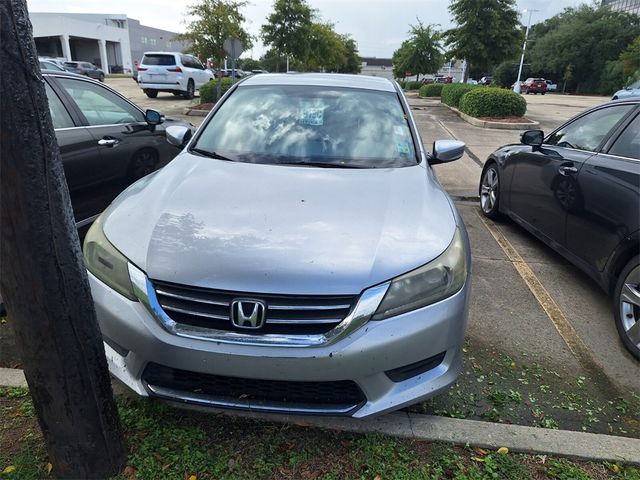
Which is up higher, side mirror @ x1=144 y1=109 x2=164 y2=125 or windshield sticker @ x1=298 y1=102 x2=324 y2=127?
windshield sticker @ x1=298 y1=102 x2=324 y2=127

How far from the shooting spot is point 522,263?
14.7 feet

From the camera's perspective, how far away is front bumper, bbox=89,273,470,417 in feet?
6.15

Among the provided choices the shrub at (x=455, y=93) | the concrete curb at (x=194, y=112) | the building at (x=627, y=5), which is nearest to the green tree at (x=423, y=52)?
the shrub at (x=455, y=93)

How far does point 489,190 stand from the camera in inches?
229

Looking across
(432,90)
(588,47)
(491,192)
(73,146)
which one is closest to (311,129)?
(73,146)

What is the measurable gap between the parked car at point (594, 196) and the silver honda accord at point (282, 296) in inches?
56.2

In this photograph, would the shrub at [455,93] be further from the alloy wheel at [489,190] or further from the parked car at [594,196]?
the parked car at [594,196]

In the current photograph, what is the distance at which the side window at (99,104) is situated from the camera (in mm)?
4184

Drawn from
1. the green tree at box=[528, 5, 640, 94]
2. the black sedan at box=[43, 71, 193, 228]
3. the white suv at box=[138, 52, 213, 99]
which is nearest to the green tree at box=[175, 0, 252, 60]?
the white suv at box=[138, 52, 213, 99]

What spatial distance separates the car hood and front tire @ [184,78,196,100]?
18.0 meters

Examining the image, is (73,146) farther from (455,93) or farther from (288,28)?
(288,28)

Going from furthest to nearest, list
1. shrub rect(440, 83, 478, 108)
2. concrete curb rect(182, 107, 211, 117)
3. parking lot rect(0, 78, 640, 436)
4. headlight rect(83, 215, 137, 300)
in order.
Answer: shrub rect(440, 83, 478, 108), concrete curb rect(182, 107, 211, 117), parking lot rect(0, 78, 640, 436), headlight rect(83, 215, 137, 300)

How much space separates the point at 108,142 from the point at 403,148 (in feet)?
8.90

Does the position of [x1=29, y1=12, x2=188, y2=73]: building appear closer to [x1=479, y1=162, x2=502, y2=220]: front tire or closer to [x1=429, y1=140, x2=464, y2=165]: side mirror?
[x1=479, y1=162, x2=502, y2=220]: front tire
